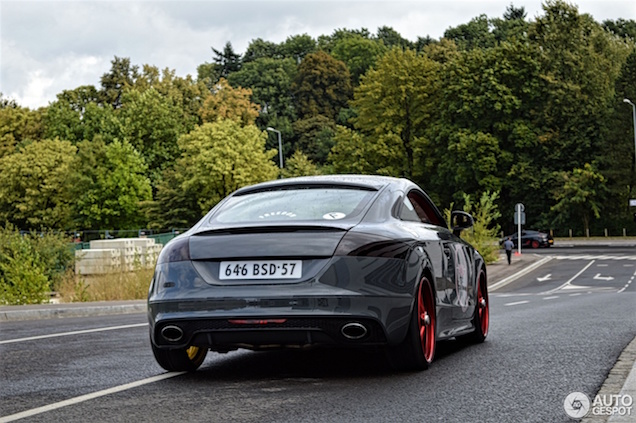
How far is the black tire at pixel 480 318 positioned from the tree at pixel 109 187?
76.7 metres

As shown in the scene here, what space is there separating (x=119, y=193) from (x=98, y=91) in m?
29.1

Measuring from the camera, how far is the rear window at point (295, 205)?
24.9 feet

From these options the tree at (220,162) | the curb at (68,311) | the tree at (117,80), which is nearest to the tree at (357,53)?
the tree at (117,80)

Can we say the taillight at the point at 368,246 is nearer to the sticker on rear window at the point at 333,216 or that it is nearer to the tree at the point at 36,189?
the sticker on rear window at the point at 333,216

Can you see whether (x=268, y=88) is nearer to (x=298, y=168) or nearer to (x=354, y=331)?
(x=298, y=168)

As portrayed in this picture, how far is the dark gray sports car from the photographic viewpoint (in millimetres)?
6934

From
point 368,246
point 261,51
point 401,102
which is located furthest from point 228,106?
point 368,246

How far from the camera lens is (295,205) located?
25.5 ft

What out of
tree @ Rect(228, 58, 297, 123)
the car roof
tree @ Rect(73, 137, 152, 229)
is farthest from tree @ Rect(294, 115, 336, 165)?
the car roof

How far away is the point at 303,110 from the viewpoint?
388 ft

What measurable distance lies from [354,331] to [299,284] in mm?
470

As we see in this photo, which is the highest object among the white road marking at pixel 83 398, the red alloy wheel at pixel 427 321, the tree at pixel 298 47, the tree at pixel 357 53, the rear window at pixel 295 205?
the tree at pixel 298 47

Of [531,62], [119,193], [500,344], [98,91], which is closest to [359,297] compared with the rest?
[500,344]

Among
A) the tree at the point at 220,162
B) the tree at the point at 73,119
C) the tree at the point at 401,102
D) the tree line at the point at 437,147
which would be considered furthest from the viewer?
the tree at the point at 73,119
